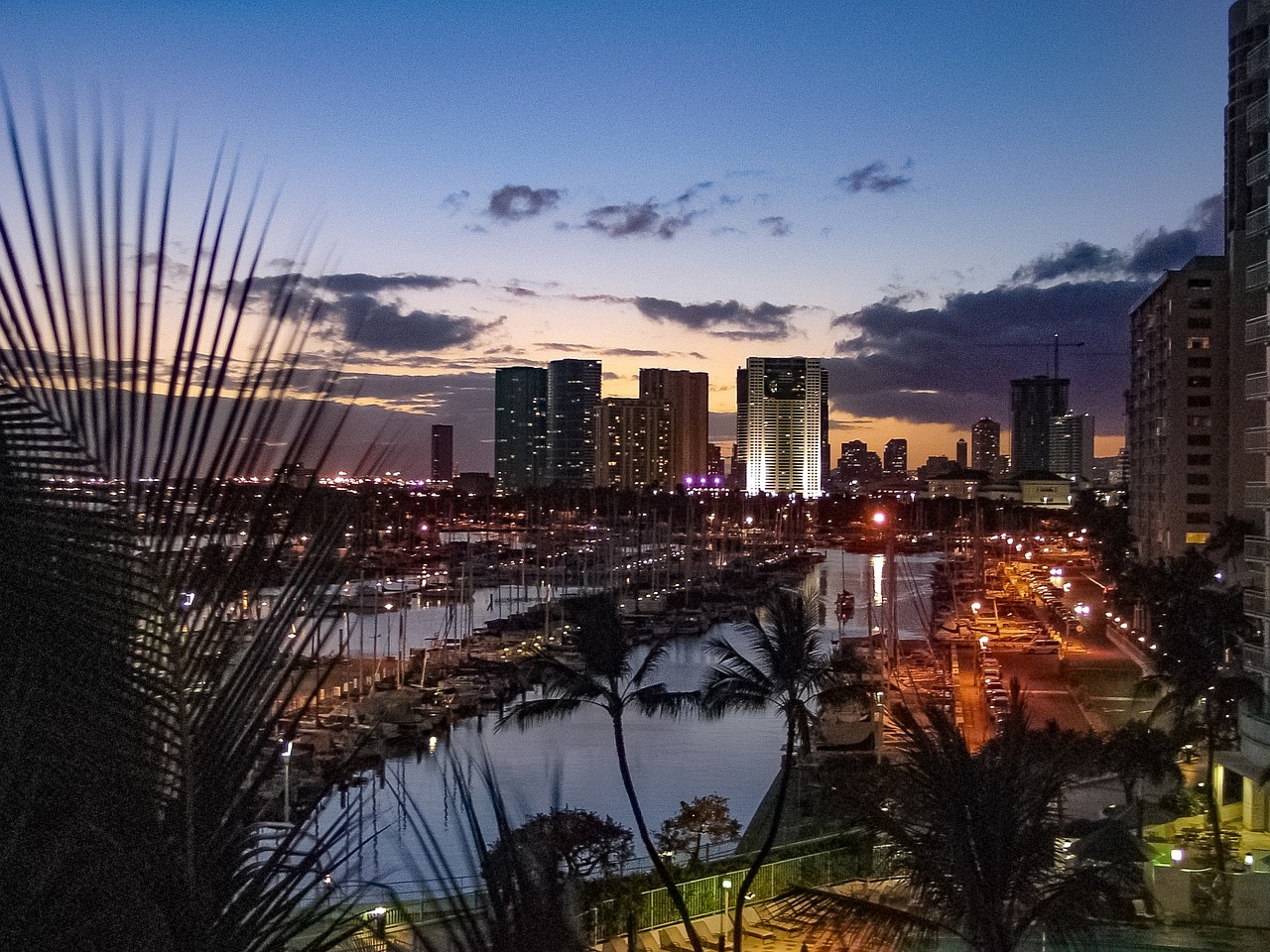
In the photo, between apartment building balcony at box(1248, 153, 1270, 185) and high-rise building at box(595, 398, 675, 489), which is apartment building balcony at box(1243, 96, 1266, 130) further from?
high-rise building at box(595, 398, 675, 489)

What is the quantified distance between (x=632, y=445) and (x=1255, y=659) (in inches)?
3346

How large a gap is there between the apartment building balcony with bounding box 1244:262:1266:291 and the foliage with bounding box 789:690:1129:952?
315 inches

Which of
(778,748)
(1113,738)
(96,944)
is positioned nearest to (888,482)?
(778,748)

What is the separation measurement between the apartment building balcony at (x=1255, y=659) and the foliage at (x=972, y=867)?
7090 millimetres

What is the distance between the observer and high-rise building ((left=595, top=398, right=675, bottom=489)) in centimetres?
9338

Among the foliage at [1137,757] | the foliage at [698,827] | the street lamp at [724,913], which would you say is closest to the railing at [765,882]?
the street lamp at [724,913]

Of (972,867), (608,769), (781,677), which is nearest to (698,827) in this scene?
(781,677)

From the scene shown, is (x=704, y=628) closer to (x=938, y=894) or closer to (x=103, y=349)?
(x=938, y=894)

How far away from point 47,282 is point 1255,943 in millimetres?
7720

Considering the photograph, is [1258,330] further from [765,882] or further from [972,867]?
[972,867]

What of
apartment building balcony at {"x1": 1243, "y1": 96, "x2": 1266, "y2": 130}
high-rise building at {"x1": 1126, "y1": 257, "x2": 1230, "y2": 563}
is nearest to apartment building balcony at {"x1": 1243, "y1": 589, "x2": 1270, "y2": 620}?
apartment building balcony at {"x1": 1243, "y1": 96, "x2": 1266, "y2": 130}

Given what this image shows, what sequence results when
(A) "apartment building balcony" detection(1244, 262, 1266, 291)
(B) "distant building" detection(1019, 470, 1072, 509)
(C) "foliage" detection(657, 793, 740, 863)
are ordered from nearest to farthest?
(C) "foliage" detection(657, 793, 740, 863), (A) "apartment building balcony" detection(1244, 262, 1266, 291), (B) "distant building" detection(1019, 470, 1072, 509)

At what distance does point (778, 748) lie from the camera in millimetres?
18219

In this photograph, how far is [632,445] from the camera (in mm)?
95188
